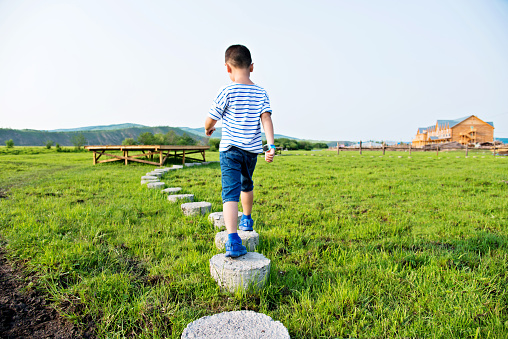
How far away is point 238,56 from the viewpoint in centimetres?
234

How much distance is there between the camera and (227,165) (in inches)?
94.8

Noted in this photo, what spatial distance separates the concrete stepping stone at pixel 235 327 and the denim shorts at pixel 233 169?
98 cm

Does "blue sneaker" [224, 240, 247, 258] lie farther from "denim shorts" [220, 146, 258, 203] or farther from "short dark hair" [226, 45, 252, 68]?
"short dark hair" [226, 45, 252, 68]

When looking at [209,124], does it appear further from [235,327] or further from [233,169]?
[235,327]

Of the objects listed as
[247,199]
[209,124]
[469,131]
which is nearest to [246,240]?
[247,199]

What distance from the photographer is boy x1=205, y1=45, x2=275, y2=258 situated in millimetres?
2350

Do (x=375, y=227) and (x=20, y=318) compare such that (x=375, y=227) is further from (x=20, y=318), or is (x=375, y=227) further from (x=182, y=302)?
(x=20, y=318)

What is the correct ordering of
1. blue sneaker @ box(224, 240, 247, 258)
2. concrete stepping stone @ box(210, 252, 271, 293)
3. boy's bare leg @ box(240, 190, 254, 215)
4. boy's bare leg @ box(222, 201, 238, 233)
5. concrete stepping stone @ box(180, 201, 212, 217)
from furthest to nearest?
1. concrete stepping stone @ box(180, 201, 212, 217)
2. boy's bare leg @ box(240, 190, 254, 215)
3. boy's bare leg @ box(222, 201, 238, 233)
4. blue sneaker @ box(224, 240, 247, 258)
5. concrete stepping stone @ box(210, 252, 271, 293)

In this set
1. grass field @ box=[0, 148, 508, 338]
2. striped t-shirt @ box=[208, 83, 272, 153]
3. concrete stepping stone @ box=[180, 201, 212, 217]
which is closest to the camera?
grass field @ box=[0, 148, 508, 338]

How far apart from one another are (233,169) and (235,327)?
1.30 metres

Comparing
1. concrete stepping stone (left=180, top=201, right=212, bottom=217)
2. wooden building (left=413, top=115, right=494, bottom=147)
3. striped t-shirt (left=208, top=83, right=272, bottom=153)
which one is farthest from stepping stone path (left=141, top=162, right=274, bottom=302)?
wooden building (left=413, top=115, right=494, bottom=147)

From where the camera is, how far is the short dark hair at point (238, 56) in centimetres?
→ 234

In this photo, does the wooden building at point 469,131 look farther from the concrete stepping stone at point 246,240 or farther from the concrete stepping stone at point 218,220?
the concrete stepping stone at point 246,240

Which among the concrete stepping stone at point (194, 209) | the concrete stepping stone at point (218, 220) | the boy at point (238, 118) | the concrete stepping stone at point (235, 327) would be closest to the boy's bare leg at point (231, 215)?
the boy at point (238, 118)
